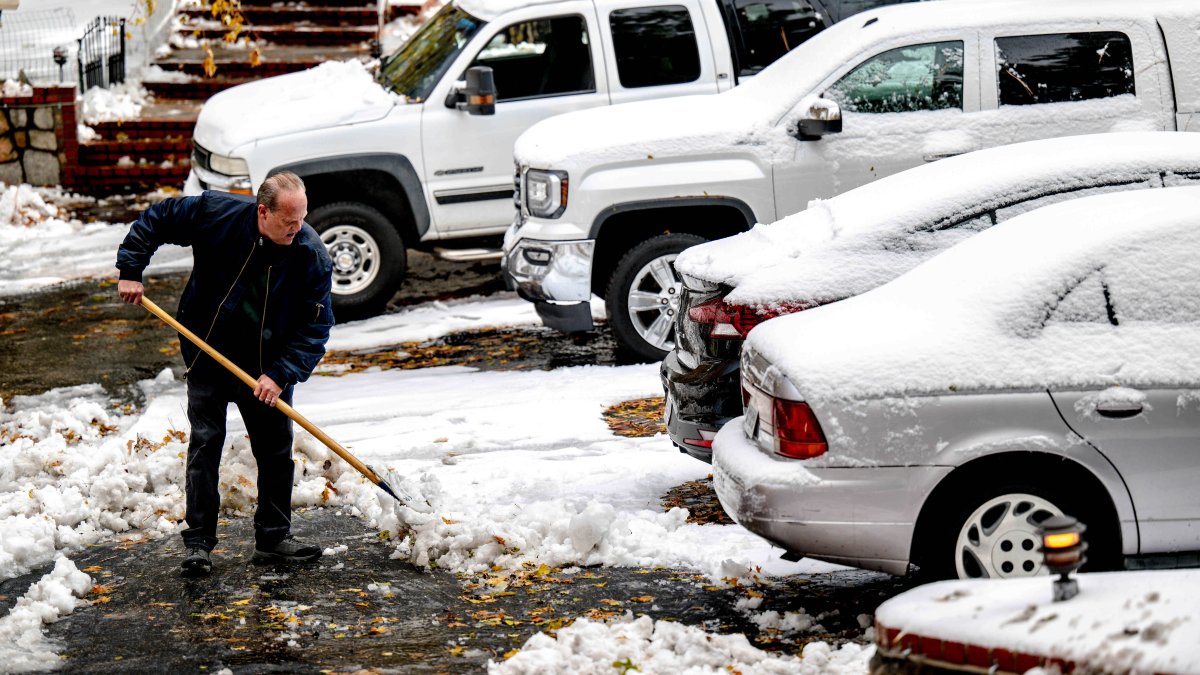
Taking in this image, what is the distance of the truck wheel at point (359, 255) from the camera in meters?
10.6

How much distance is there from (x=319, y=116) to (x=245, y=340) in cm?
494

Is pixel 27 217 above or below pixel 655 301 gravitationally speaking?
below

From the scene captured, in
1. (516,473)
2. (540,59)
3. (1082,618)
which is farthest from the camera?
(540,59)

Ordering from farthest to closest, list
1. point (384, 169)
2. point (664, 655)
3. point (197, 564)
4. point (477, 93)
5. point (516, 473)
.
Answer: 1. point (384, 169)
2. point (477, 93)
3. point (516, 473)
4. point (197, 564)
5. point (664, 655)

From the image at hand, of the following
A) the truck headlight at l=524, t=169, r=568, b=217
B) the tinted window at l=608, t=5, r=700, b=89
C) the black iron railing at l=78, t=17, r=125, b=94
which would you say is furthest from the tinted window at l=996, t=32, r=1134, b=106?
the black iron railing at l=78, t=17, r=125, b=94

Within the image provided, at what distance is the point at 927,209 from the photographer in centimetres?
656

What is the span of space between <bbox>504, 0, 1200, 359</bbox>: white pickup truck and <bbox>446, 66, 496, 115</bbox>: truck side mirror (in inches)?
56.8

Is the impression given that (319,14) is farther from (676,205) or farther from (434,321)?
(676,205)

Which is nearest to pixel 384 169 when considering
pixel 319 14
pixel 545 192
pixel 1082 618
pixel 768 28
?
pixel 545 192

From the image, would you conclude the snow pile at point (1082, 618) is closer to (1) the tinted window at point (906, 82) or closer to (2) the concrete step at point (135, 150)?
(1) the tinted window at point (906, 82)

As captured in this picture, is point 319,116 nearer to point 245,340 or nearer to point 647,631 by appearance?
point 245,340

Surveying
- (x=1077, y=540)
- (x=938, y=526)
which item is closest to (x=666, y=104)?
(x=938, y=526)

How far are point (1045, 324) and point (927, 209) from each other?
1.48 m

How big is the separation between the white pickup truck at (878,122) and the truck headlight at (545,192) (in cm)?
1
